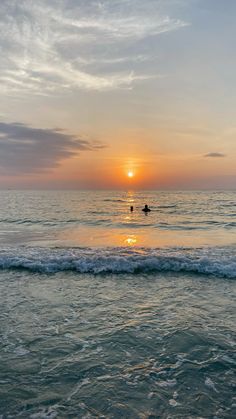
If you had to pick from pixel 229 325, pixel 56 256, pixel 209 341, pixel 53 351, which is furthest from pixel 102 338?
pixel 56 256

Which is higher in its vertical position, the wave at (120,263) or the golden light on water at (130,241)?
the wave at (120,263)

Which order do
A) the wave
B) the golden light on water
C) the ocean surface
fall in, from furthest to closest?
the golden light on water, the wave, the ocean surface

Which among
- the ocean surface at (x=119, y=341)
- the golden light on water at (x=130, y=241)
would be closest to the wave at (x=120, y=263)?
the ocean surface at (x=119, y=341)

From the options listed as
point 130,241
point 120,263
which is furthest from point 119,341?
point 130,241

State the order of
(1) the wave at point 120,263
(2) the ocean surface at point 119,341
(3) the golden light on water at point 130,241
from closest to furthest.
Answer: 1. (2) the ocean surface at point 119,341
2. (1) the wave at point 120,263
3. (3) the golden light on water at point 130,241

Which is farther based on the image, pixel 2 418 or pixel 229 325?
pixel 229 325

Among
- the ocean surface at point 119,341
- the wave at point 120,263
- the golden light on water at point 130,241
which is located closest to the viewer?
the ocean surface at point 119,341

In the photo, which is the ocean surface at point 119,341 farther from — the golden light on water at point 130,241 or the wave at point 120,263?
the golden light on water at point 130,241

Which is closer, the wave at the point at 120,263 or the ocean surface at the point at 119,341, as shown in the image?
the ocean surface at the point at 119,341

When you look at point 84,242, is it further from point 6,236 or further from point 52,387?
point 52,387

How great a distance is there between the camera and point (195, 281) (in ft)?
41.1

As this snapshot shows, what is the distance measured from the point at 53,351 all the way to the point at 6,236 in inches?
858

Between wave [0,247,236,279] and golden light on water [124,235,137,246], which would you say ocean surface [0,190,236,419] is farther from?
golden light on water [124,235,137,246]

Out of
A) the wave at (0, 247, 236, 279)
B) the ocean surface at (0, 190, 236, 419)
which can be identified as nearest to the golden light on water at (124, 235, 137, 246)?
the wave at (0, 247, 236, 279)
